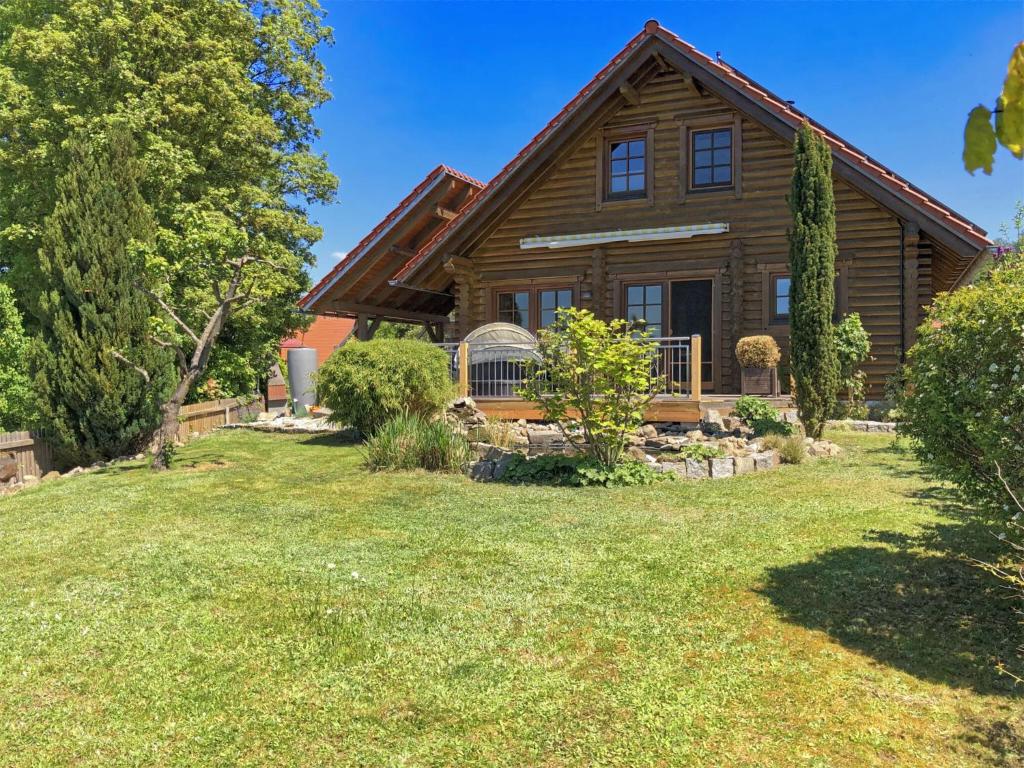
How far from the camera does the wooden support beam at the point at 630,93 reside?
14328 mm

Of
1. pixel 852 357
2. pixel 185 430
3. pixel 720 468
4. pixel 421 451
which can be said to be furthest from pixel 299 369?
pixel 852 357

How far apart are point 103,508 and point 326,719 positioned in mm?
5893

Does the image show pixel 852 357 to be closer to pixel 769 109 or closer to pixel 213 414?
pixel 769 109

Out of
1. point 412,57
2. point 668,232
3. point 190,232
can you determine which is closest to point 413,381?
point 190,232

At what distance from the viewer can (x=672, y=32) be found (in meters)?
13.7

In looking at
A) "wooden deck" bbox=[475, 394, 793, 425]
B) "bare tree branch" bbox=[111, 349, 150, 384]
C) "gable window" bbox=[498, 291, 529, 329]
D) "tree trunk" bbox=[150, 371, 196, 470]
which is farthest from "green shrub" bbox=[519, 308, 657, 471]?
"gable window" bbox=[498, 291, 529, 329]

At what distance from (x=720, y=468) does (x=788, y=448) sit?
1325mm

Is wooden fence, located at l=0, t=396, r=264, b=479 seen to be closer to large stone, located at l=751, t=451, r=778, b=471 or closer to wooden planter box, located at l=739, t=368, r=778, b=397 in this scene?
large stone, located at l=751, t=451, r=778, b=471

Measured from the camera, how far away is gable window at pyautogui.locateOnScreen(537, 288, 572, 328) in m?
16.0

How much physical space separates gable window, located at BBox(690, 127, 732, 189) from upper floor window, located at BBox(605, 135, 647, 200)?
1112 mm

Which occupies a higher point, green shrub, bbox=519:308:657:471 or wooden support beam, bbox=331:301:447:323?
wooden support beam, bbox=331:301:447:323

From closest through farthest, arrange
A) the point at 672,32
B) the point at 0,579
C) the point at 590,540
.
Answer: the point at 0,579
the point at 590,540
the point at 672,32

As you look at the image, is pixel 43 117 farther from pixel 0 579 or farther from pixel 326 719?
pixel 326 719

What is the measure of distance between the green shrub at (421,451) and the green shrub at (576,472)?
3.18 ft
